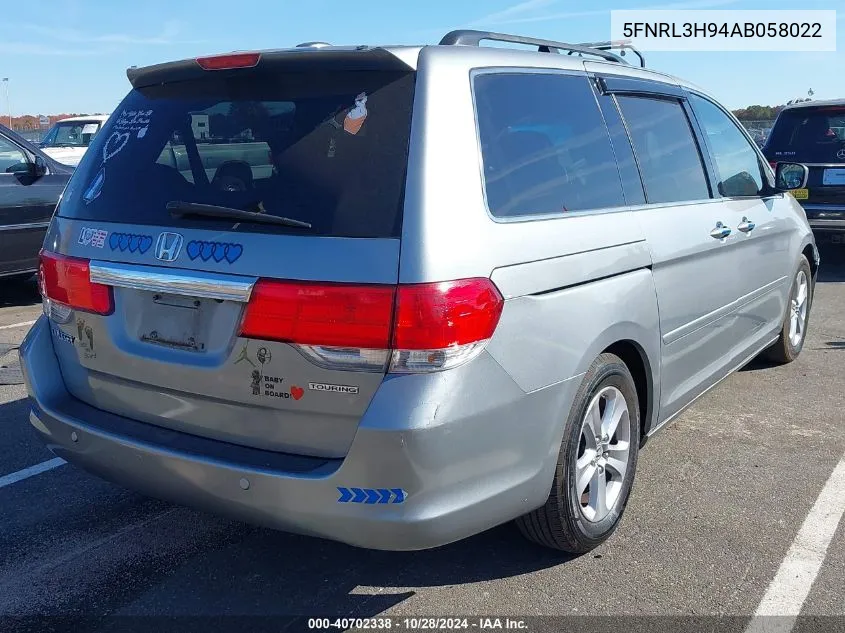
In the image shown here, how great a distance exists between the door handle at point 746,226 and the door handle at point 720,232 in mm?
Result: 218

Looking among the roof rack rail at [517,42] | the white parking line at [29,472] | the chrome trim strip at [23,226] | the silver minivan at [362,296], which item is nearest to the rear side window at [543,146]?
the silver minivan at [362,296]

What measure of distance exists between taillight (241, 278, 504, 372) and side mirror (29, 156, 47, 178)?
6.49 meters

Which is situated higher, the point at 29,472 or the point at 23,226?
the point at 23,226

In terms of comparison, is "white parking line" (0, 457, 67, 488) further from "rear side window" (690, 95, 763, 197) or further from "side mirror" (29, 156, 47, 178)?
"side mirror" (29, 156, 47, 178)

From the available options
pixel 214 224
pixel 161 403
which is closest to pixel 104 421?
pixel 161 403

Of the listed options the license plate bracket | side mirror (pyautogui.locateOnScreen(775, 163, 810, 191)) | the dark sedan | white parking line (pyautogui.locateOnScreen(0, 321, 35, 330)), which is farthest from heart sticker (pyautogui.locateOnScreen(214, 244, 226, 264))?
the dark sedan

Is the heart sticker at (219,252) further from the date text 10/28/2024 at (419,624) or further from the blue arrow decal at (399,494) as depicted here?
the date text 10/28/2024 at (419,624)

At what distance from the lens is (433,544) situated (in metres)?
2.60

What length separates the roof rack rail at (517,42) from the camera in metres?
3.07

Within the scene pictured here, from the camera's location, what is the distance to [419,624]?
9.55 feet

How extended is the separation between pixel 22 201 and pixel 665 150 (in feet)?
20.6

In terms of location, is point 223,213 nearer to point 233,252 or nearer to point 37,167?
point 233,252

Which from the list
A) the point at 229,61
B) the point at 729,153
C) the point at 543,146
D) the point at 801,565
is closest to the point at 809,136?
the point at 729,153

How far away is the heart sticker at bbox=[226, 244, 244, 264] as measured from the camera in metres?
2.64
